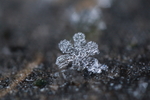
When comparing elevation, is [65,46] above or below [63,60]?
above

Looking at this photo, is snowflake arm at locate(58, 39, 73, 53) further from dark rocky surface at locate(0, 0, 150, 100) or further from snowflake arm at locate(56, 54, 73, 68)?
dark rocky surface at locate(0, 0, 150, 100)

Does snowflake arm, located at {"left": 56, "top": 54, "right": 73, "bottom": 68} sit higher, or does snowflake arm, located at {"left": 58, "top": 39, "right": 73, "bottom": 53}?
snowflake arm, located at {"left": 58, "top": 39, "right": 73, "bottom": 53}

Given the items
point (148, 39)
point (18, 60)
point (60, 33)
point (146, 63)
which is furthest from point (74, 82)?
point (60, 33)

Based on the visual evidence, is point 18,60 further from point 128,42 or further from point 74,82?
point 128,42

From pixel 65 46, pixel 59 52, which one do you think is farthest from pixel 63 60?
pixel 59 52

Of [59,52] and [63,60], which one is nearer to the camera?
[63,60]

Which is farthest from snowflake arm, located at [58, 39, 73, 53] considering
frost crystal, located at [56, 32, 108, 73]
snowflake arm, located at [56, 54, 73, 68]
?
snowflake arm, located at [56, 54, 73, 68]

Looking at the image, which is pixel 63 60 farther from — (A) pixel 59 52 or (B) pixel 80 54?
(A) pixel 59 52
